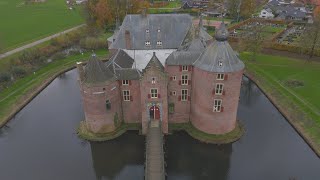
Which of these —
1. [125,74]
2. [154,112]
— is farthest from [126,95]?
[154,112]

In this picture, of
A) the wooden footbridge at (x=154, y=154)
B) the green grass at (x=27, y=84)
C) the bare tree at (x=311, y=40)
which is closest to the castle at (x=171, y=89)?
the wooden footbridge at (x=154, y=154)

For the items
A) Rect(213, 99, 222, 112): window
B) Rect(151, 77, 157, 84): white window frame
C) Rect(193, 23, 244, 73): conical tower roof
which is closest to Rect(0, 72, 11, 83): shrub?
Rect(151, 77, 157, 84): white window frame

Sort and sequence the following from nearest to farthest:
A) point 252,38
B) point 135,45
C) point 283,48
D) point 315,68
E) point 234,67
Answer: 1. point 234,67
2. point 135,45
3. point 315,68
4. point 252,38
5. point 283,48

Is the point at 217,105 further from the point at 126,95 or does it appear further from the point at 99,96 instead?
the point at 99,96

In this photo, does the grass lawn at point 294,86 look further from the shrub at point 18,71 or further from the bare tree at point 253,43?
the shrub at point 18,71

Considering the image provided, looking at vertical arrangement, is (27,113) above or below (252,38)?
below

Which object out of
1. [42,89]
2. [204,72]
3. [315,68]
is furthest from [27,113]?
[315,68]

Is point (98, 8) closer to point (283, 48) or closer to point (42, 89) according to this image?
point (42, 89)

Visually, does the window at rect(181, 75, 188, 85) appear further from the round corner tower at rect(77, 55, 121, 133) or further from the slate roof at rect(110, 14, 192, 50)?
the round corner tower at rect(77, 55, 121, 133)
